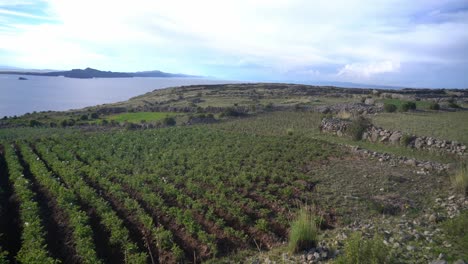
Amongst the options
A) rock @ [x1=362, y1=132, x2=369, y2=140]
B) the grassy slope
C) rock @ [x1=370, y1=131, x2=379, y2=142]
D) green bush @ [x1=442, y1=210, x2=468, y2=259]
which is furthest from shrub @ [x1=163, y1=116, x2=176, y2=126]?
green bush @ [x1=442, y1=210, x2=468, y2=259]

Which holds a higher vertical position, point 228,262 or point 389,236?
point 389,236

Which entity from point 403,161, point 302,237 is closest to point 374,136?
point 403,161

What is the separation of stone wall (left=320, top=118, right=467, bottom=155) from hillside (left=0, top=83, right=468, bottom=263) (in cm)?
8

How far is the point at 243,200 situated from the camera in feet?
34.5

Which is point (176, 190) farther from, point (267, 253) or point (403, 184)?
point (403, 184)

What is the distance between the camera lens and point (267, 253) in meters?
7.55

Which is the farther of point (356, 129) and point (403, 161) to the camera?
point (356, 129)

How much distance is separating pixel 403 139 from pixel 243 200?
11.7 metres

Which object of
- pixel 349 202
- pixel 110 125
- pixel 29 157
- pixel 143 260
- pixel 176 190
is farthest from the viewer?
pixel 110 125

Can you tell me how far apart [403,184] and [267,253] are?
7.19 metres

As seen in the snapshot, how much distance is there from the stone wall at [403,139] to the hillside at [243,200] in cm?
8

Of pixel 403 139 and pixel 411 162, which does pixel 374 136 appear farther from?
pixel 411 162

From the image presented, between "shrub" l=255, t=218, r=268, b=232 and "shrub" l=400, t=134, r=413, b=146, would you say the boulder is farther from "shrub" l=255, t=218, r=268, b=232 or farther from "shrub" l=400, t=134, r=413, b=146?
"shrub" l=255, t=218, r=268, b=232

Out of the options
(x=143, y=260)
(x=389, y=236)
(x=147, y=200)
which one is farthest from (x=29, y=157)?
(x=389, y=236)
